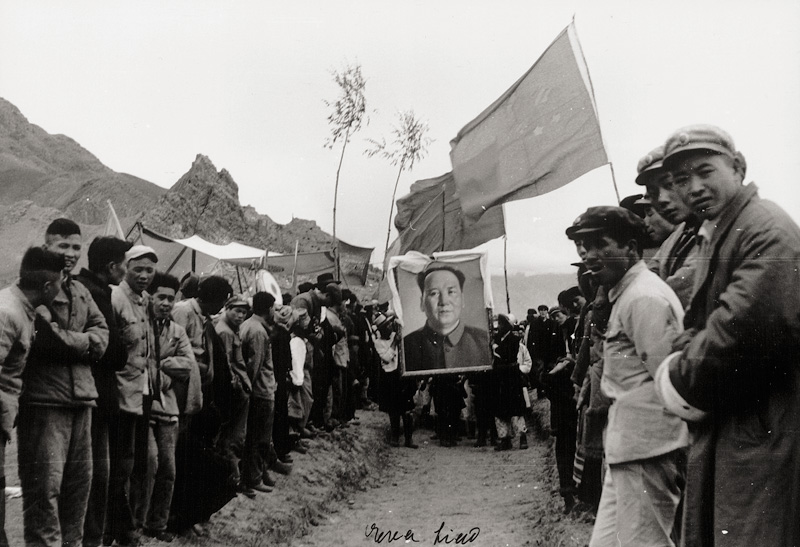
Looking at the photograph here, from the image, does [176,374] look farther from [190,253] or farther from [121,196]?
[121,196]

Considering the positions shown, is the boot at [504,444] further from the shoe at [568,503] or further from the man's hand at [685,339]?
the man's hand at [685,339]

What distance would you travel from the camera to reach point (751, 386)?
2.58 metres

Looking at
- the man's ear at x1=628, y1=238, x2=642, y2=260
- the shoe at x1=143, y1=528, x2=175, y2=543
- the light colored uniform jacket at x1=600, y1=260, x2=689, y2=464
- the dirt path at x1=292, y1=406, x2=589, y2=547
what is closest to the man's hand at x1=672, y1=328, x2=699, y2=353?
the light colored uniform jacket at x1=600, y1=260, x2=689, y2=464

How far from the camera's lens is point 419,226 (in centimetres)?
1245

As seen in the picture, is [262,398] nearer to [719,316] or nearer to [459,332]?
[459,332]

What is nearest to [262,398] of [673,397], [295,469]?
[295,469]

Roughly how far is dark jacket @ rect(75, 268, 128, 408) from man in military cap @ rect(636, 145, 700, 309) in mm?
3263

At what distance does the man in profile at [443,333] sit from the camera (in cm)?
1088

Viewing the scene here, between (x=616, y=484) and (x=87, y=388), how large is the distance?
9.86 ft

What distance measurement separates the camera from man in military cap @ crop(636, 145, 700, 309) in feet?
11.1

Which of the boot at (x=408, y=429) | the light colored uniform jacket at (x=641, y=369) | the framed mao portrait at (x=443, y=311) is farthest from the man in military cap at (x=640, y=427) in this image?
the boot at (x=408, y=429)

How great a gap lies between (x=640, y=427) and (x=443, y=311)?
742 centimetres

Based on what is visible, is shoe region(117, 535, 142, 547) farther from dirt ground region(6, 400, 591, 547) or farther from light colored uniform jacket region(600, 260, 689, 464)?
light colored uniform jacket region(600, 260, 689, 464)

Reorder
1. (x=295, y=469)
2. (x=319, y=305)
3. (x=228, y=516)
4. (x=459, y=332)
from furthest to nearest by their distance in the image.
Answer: (x=459, y=332) < (x=319, y=305) < (x=295, y=469) < (x=228, y=516)
